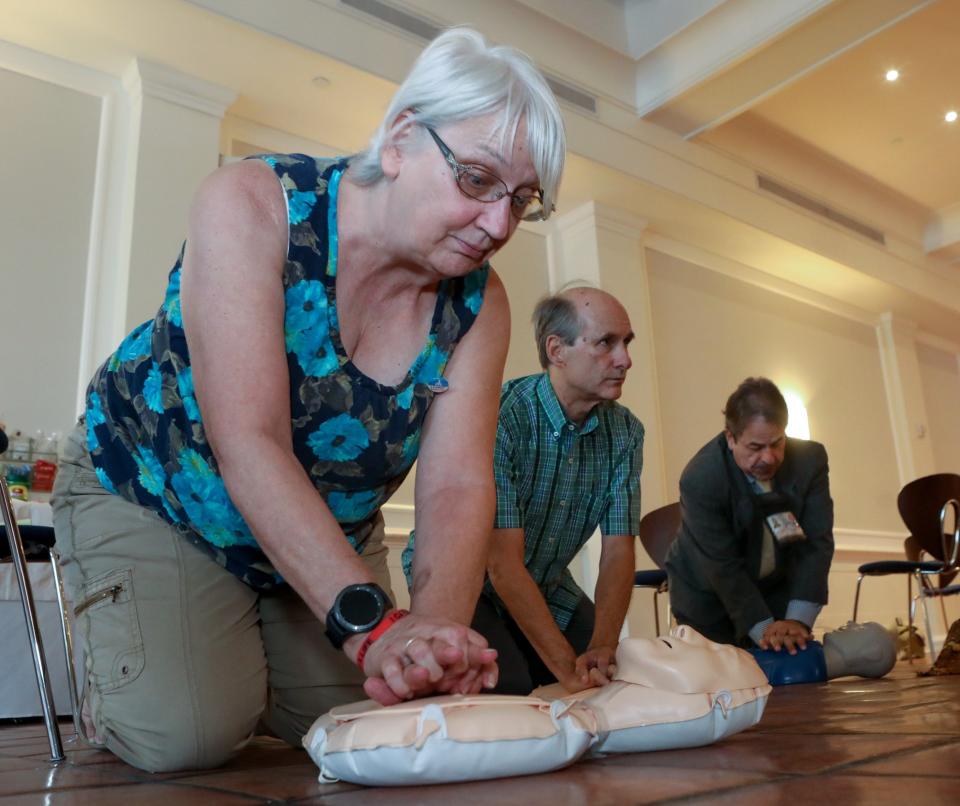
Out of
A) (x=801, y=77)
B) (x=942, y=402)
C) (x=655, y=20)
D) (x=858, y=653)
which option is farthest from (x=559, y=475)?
(x=942, y=402)

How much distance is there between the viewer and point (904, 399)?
25.9 ft

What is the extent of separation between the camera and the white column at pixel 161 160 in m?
4.00

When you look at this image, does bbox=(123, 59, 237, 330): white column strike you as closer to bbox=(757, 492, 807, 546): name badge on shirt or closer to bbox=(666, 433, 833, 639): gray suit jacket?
bbox=(666, 433, 833, 639): gray suit jacket

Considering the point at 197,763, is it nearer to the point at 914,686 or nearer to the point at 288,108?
the point at 914,686

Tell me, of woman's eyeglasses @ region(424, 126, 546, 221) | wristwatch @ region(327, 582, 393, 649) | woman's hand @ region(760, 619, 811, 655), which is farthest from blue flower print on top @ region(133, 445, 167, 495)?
woman's hand @ region(760, 619, 811, 655)

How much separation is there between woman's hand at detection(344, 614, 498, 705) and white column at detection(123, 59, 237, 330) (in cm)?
333

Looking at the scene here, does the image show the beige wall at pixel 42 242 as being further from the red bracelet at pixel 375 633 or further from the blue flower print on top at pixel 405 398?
the red bracelet at pixel 375 633

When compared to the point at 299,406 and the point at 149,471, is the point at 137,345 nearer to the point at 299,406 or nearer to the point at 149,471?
the point at 149,471

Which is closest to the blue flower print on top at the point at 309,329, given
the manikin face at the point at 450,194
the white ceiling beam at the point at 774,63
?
the manikin face at the point at 450,194

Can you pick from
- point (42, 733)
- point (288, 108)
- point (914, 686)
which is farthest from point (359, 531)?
point (288, 108)

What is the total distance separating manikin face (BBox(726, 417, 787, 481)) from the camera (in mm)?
2842

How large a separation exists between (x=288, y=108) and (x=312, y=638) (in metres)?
3.64

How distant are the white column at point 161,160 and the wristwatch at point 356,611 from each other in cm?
328

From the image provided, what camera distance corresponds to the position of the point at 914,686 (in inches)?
94.6
